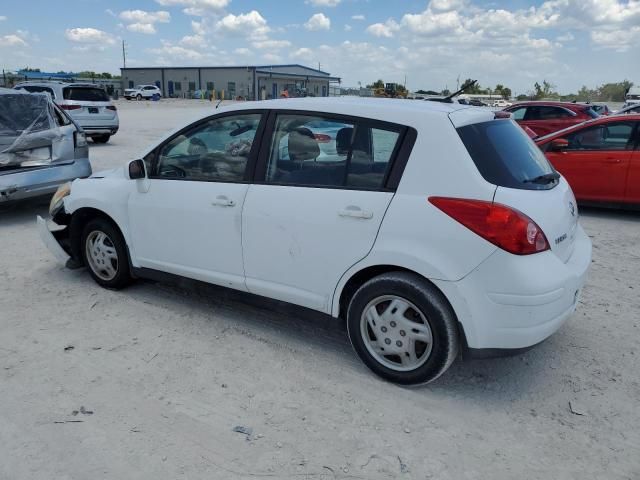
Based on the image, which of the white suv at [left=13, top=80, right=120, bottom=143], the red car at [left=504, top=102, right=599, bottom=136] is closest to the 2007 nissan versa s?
the red car at [left=504, top=102, right=599, bottom=136]

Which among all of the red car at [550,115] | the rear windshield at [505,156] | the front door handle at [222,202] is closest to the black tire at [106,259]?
the front door handle at [222,202]

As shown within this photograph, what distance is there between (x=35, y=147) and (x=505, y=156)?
6420 mm

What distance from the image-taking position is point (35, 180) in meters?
6.99

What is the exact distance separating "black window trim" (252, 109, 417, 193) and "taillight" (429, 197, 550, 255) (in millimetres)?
410

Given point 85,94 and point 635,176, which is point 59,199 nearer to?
point 635,176

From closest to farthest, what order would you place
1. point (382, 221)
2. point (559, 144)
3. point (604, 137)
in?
point (382, 221)
point (604, 137)
point (559, 144)

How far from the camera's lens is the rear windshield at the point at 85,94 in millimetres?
15688

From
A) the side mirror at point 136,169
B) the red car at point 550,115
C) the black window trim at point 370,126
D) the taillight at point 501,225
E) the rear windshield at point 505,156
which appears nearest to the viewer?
the taillight at point 501,225

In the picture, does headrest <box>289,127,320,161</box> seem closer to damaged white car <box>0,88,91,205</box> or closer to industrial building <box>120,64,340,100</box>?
damaged white car <box>0,88,91,205</box>

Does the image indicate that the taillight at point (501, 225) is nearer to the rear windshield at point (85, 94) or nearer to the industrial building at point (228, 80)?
the rear windshield at point (85, 94)

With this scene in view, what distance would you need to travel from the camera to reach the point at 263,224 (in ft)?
11.4

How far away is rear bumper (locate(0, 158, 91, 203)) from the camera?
6742 mm

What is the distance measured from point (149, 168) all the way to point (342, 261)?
1.88 m

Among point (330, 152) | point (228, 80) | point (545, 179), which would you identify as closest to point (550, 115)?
point (545, 179)
